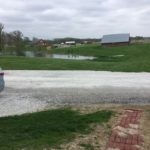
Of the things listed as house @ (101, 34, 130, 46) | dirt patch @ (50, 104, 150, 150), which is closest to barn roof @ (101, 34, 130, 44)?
house @ (101, 34, 130, 46)

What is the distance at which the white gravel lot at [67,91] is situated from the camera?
34.6 ft

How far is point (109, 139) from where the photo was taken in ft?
22.9

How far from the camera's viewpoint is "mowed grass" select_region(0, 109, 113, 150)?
21.3 ft

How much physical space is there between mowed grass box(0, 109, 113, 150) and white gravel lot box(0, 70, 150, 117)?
3.31 ft

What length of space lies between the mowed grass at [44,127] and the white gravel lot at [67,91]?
3.31 ft

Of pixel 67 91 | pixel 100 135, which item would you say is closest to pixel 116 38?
pixel 67 91

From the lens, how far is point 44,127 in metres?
7.46

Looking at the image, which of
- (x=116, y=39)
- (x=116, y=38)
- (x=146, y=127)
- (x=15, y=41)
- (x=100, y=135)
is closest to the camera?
(x=100, y=135)

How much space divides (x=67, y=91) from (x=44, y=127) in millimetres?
5260

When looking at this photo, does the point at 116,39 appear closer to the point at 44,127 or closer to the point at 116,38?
the point at 116,38

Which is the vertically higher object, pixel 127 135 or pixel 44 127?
pixel 44 127

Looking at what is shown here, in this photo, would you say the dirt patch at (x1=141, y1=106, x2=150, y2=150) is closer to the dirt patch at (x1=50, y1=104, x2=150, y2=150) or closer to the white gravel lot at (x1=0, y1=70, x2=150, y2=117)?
the dirt patch at (x1=50, y1=104, x2=150, y2=150)

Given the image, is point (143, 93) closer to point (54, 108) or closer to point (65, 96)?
point (65, 96)

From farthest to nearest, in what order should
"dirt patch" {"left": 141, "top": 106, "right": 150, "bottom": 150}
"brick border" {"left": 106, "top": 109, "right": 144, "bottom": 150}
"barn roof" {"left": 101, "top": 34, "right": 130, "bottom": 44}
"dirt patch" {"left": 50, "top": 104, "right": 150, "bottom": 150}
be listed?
"barn roof" {"left": 101, "top": 34, "right": 130, "bottom": 44} < "dirt patch" {"left": 141, "top": 106, "right": 150, "bottom": 150} < "brick border" {"left": 106, "top": 109, "right": 144, "bottom": 150} < "dirt patch" {"left": 50, "top": 104, "right": 150, "bottom": 150}
